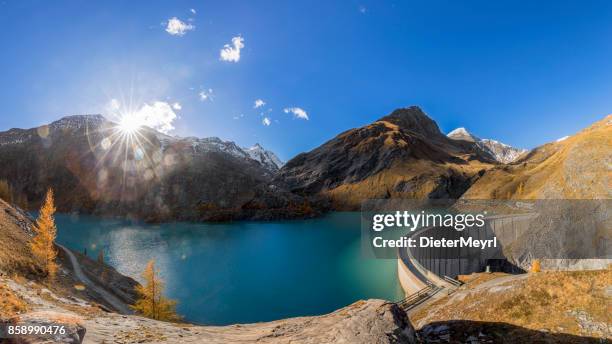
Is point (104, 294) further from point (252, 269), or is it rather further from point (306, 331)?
point (252, 269)

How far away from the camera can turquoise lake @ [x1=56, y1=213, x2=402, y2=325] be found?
141 feet

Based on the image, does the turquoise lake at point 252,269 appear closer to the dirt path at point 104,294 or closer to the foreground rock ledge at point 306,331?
the dirt path at point 104,294

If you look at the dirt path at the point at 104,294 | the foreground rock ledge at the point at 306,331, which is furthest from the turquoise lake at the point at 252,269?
the foreground rock ledge at the point at 306,331

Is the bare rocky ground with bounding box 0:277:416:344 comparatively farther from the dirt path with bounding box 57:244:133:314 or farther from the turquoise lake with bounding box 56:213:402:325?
the turquoise lake with bounding box 56:213:402:325

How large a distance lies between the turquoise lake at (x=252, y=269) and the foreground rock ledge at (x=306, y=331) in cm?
3112

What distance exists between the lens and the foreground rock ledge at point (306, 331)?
7418 mm

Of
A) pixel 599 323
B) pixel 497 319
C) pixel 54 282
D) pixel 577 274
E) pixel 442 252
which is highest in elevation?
pixel 577 274

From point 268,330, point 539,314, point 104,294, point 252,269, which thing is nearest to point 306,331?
point 268,330

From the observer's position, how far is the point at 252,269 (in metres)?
64.0

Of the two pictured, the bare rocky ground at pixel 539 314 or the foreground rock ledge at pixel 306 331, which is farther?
the bare rocky ground at pixel 539 314

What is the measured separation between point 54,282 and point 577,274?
3642cm

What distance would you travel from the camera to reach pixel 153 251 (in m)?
80.5

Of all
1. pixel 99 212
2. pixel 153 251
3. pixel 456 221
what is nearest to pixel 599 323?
pixel 456 221

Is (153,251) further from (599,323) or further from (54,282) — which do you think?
(599,323)
